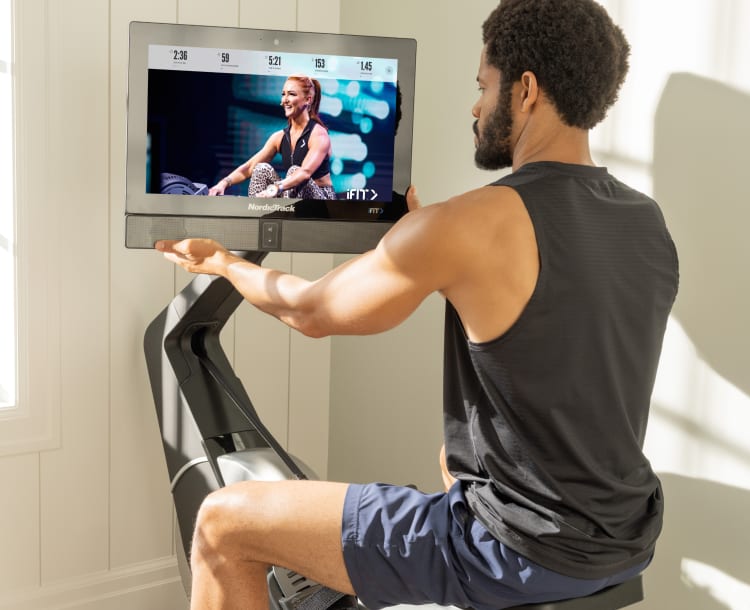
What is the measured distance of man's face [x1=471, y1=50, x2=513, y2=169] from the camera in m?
1.55

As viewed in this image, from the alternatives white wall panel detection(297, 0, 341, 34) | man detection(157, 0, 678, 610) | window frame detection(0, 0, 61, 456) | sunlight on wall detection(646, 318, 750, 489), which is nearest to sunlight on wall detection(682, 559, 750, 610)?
sunlight on wall detection(646, 318, 750, 489)

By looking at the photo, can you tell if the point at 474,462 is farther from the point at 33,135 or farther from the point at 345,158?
the point at 33,135

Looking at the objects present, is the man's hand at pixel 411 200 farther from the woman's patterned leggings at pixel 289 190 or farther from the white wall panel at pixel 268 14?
the white wall panel at pixel 268 14

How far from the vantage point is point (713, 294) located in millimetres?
1733

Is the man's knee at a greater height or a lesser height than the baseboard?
greater

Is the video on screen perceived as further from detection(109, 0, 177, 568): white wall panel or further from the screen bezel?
detection(109, 0, 177, 568): white wall panel

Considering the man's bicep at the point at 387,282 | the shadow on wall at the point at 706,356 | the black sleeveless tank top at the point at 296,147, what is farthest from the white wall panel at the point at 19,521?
the shadow on wall at the point at 706,356

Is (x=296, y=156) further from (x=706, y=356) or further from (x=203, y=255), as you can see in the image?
(x=706, y=356)

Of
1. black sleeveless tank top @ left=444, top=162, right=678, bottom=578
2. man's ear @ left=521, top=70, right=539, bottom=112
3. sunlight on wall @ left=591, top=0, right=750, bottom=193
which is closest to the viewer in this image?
black sleeveless tank top @ left=444, top=162, right=678, bottom=578

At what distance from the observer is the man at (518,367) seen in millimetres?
1393

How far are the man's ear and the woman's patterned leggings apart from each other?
1.85ft

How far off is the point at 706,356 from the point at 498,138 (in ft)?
2.03

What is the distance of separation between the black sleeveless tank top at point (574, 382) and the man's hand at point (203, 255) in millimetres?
559

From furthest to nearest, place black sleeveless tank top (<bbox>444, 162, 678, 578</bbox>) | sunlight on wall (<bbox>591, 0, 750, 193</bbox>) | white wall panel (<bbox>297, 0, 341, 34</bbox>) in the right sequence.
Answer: white wall panel (<bbox>297, 0, 341, 34</bbox>) → sunlight on wall (<bbox>591, 0, 750, 193</bbox>) → black sleeveless tank top (<bbox>444, 162, 678, 578</bbox>)
